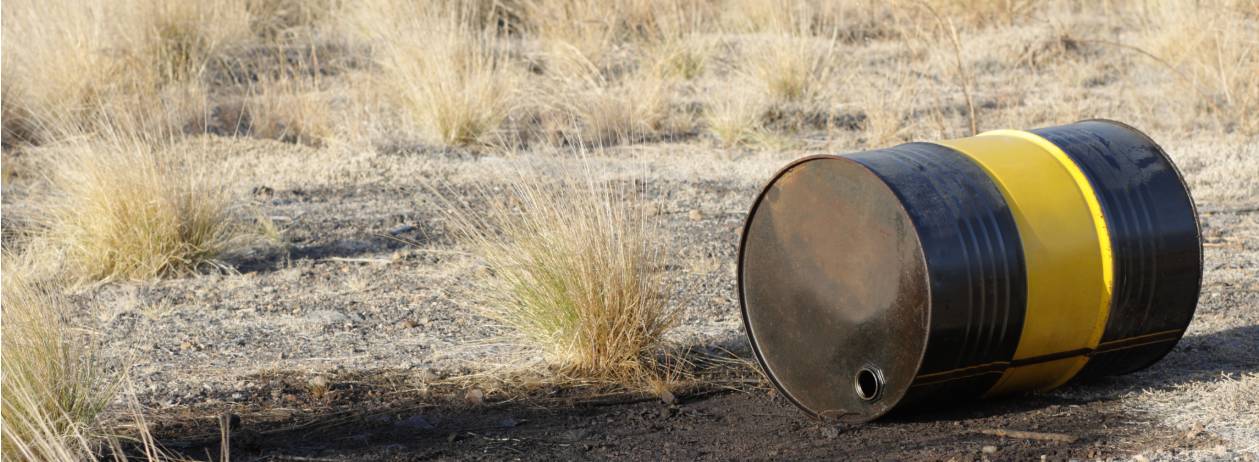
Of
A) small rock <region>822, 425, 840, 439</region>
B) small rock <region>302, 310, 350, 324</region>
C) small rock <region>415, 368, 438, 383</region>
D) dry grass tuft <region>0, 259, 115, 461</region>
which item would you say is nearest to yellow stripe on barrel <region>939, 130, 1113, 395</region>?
small rock <region>822, 425, 840, 439</region>

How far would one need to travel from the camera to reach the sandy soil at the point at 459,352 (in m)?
3.91

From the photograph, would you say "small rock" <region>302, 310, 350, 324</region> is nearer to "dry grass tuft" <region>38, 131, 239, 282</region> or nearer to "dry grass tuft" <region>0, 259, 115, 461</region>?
"dry grass tuft" <region>38, 131, 239, 282</region>

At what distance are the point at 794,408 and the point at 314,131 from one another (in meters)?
5.24

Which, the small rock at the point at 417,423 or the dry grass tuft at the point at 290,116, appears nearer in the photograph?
the small rock at the point at 417,423

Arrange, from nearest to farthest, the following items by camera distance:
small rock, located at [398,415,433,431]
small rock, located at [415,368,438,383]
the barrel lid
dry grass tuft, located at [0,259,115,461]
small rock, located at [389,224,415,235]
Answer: dry grass tuft, located at [0,259,115,461] < the barrel lid < small rock, located at [398,415,433,431] < small rock, located at [415,368,438,383] < small rock, located at [389,224,415,235]

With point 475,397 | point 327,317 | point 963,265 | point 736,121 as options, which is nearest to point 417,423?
point 475,397

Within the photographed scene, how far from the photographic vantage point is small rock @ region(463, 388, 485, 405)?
14.3ft

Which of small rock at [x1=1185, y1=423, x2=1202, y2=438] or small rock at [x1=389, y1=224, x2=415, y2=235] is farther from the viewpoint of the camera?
small rock at [x1=389, y1=224, x2=415, y2=235]

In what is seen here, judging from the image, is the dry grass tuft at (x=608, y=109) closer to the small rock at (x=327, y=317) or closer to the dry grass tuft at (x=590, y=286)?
the small rock at (x=327, y=317)

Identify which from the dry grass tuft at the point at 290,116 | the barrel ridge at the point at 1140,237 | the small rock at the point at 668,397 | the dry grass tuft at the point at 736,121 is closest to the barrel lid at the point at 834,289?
the small rock at the point at 668,397

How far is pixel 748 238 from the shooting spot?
4.23 metres

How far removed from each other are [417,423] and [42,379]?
1.04 metres

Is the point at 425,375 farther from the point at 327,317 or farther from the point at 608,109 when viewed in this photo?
the point at 608,109

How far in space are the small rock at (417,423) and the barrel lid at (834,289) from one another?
1004 millimetres
